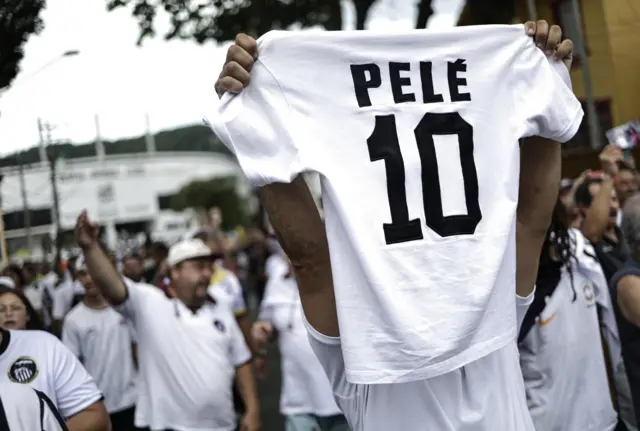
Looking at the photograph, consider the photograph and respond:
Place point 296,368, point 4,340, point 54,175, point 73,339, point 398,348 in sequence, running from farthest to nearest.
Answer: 1. point 73,339
2. point 296,368
3. point 54,175
4. point 4,340
5. point 398,348

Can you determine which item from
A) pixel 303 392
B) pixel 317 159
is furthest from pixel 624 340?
pixel 303 392

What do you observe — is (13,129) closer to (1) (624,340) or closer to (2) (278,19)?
(1) (624,340)

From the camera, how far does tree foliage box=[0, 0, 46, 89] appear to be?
3770 millimetres

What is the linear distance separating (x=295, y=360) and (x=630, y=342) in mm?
2756

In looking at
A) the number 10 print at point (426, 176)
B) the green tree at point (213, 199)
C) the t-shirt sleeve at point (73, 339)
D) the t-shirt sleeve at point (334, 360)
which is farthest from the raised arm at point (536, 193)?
the green tree at point (213, 199)

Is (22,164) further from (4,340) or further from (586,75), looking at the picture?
(586,75)

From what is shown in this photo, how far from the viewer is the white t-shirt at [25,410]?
309 centimetres

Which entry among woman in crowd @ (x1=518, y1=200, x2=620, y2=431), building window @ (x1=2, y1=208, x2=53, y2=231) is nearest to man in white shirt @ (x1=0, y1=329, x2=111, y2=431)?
building window @ (x1=2, y1=208, x2=53, y2=231)

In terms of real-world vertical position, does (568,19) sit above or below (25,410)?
above

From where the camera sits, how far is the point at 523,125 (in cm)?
259

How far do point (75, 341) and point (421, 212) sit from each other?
4.48m

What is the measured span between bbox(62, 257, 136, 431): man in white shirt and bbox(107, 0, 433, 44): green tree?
6.82 feet

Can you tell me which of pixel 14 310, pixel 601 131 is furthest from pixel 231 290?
pixel 14 310

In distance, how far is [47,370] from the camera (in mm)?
3270
